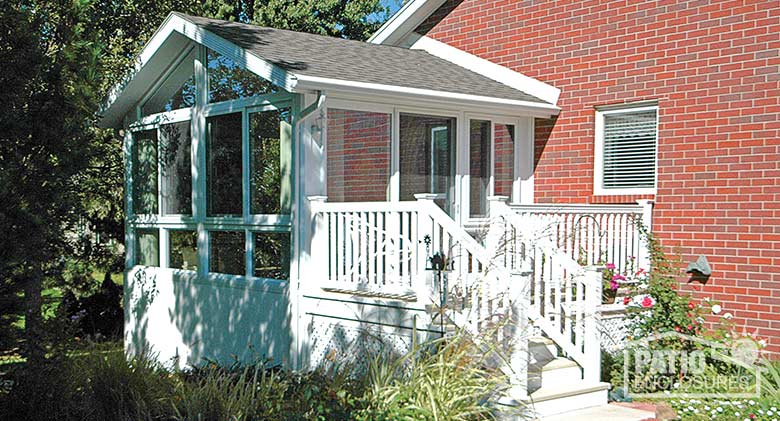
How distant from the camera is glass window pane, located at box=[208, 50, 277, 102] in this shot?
30.7 feet

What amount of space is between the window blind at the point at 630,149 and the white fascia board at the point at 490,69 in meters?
0.98

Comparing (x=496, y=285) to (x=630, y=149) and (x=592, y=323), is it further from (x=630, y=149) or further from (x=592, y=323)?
(x=630, y=149)

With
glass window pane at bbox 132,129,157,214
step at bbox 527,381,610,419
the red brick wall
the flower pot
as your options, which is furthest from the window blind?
glass window pane at bbox 132,129,157,214

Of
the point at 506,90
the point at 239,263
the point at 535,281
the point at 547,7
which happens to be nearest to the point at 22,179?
the point at 239,263

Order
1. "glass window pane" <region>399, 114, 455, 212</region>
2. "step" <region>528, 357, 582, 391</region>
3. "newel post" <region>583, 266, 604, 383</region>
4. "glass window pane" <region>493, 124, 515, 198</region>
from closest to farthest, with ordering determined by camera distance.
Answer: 1. "step" <region>528, 357, 582, 391</region>
2. "newel post" <region>583, 266, 604, 383</region>
3. "glass window pane" <region>399, 114, 455, 212</region>
4. "glass window pane" <region>493, 124, 515, 198</region>

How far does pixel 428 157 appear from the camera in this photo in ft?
32.8

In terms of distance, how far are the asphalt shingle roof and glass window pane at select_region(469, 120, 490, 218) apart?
0.53 meters

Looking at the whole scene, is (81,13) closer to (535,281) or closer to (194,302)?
(194,302)

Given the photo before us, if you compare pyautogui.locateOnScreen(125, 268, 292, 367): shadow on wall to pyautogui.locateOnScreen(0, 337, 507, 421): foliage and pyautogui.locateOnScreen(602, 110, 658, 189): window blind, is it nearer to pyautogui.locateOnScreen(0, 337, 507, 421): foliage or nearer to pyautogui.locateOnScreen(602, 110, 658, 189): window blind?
pyautogui.locateOnScreen(0, 337, 507, 421): foliage

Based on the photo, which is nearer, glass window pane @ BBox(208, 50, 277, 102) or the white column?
glass window pane @ BBox(208, 50, 277, 102)

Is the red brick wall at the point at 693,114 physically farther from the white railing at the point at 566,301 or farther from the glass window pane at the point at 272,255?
the glass window pane at the point at 272,255

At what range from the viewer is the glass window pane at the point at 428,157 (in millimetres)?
9750

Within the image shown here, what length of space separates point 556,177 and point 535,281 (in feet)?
12.1

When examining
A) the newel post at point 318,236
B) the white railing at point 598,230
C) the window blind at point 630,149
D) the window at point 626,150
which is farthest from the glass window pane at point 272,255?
the window blind at point 630,149
